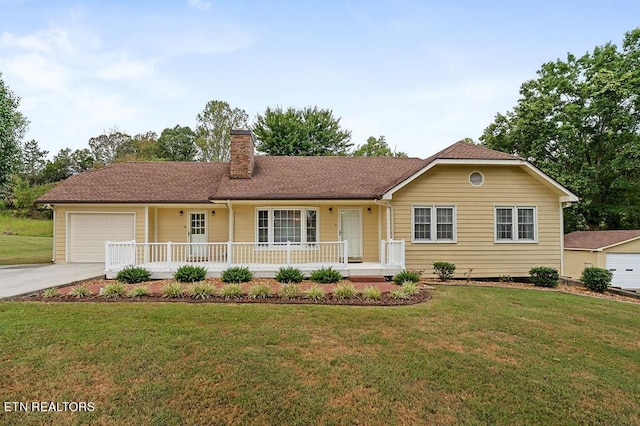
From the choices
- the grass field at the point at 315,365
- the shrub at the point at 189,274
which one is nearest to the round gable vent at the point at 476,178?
the grass field at the point at 315,365

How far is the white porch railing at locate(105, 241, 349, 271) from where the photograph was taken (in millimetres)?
10602

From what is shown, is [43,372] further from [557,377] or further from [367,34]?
[367,34]

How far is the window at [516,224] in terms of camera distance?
11.7 meters

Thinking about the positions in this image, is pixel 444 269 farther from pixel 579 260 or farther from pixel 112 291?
pixel 579 260

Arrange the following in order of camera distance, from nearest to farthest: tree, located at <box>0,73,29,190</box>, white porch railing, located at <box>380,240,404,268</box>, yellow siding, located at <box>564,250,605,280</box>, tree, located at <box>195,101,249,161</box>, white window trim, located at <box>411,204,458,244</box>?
white porch railing, located at <box>380,240,404,268</box> < white window trim, located at <box>411,204,458,244</box> < tree, located at <box>0,73,29,190</box> < yellow siding, located at <box>564,250,605,280</box> < tree, located at <box>195,101,249,161</box>

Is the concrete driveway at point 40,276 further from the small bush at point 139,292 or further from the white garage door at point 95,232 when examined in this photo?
the small bush at point 139,292

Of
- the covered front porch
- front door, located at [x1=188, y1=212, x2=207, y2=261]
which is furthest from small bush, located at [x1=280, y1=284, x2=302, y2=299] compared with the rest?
front door, located at [x1=188, y1=212, x2=207, y2=261]

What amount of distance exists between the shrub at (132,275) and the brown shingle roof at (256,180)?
139 inches

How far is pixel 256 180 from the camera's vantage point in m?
13.3

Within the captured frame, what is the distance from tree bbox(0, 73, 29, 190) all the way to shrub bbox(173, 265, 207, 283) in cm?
1010

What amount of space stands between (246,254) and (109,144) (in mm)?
42905

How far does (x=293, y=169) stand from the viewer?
48.3 feet

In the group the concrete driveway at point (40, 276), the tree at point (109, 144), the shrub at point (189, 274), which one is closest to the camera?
the concrete driveway at point (40, 276)

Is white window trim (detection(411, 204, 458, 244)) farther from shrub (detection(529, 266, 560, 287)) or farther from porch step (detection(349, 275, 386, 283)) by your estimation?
shrub (detection(529, 266, 560, 287))
